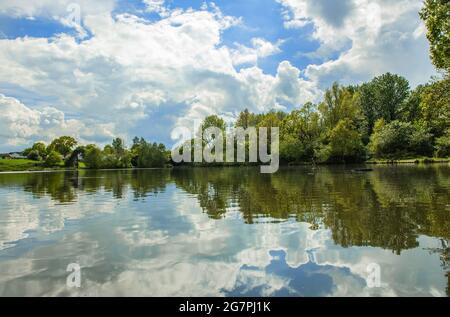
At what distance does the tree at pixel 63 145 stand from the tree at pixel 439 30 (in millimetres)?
169387

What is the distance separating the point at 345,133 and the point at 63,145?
455 feet

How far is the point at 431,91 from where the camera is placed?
33.5 meters

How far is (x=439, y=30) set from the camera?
99.6 ft

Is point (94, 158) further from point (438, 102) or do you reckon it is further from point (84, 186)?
point (438, 102)

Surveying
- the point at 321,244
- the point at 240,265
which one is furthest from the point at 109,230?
the point at 321,244

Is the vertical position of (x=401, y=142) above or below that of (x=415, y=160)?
above

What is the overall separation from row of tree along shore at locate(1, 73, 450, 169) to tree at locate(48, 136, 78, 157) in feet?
96.9

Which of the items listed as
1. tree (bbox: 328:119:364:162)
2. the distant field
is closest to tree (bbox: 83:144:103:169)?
the distant field

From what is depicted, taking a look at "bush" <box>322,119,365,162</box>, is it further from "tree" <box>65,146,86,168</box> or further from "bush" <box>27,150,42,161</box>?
"bush" <box>27,150,42,161</box>

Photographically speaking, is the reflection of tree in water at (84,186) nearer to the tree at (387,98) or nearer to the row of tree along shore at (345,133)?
the row of tree along shore at (345,133)

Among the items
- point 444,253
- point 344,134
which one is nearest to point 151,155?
point 344,134

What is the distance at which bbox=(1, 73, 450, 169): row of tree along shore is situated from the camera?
308ft

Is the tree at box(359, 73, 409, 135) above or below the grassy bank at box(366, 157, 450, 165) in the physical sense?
above
